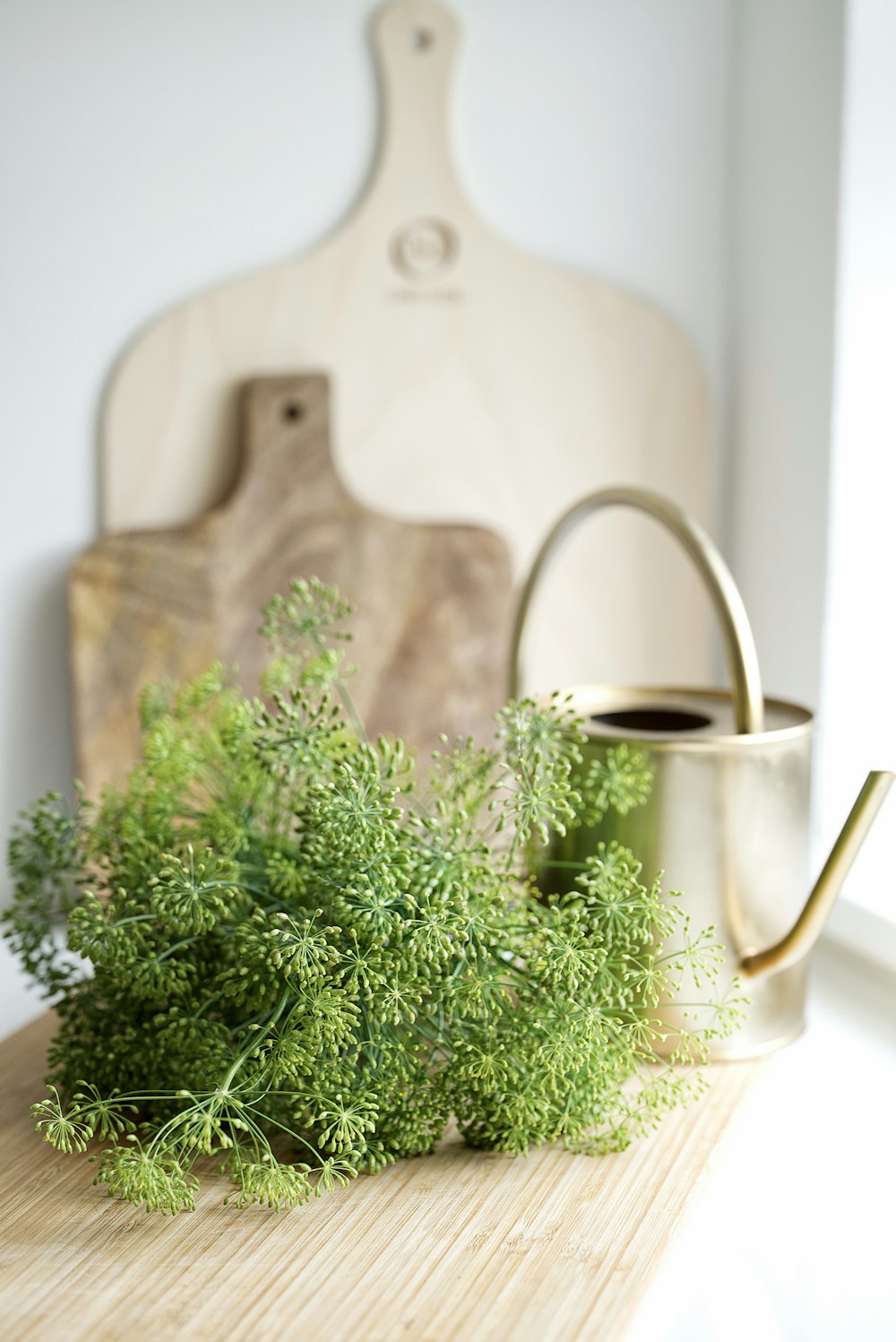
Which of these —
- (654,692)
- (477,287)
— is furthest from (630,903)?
(477,287)

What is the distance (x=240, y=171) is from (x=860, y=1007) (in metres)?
0.79

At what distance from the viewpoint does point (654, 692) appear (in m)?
0.71

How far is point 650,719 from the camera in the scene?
2.28 feet

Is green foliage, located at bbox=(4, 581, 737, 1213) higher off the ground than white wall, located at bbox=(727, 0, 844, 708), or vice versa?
white wall, located at bbox=(727, 0, 844, 708)

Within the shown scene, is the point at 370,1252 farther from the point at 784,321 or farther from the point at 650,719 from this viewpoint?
the point at 784,321

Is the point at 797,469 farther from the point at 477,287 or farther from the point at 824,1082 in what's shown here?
the point at 824,1082

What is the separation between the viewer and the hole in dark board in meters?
0.68

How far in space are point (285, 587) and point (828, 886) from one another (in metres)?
0.59

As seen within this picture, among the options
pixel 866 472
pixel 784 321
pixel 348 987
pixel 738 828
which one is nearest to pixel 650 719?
pixel 738 828

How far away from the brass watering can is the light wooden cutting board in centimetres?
48

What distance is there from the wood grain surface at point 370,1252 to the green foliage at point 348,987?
1 cm

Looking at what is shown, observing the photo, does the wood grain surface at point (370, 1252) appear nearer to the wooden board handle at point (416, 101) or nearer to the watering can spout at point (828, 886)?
the watering can spout at point (828, 886)

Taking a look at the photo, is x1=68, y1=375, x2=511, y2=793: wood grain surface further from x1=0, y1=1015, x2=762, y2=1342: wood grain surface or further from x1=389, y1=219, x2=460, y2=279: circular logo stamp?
x1=0, y1=1015, x2=762, y2=1342: wood grain surface

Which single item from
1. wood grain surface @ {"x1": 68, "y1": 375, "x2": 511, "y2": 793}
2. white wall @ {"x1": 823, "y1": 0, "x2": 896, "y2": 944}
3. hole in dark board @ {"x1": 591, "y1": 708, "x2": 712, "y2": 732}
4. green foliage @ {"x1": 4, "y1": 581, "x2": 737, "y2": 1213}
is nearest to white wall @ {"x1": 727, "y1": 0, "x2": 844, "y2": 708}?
white wall @ {"x1": 823, "y1": 0, "x2": 896, "y2": 944}
